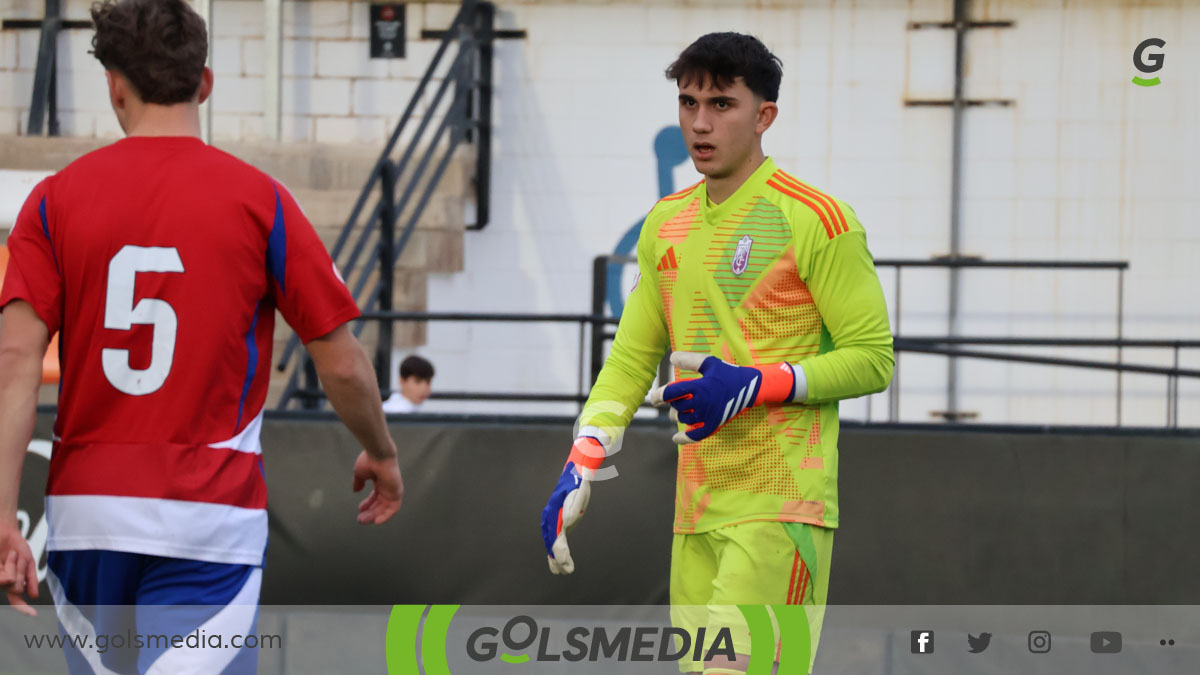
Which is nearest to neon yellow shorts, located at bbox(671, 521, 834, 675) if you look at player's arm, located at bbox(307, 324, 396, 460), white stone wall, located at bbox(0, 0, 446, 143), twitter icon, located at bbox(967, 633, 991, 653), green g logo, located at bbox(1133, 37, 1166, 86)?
player's arm, located at bbox(307, 324, 396, 460)

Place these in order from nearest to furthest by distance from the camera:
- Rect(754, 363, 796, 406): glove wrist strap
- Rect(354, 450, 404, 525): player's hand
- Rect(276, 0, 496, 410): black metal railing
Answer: Rect(354, 450, 404, 525): player's hand → Rect(754, 363, 796, 406): glove wrist strap → Rect(276, 0, 496, 410): black metal railing

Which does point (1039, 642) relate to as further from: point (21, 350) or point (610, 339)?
point (21, 350)

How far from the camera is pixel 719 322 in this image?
3549 millimetres

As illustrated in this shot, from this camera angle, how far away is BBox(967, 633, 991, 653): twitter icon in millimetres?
6242

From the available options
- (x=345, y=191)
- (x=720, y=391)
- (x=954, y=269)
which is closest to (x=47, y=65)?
(x=345, y=191)

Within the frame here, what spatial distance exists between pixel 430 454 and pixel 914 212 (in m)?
5.48

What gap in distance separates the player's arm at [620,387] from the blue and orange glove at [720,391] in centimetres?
27

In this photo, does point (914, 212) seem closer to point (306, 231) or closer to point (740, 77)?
point (740, 77)

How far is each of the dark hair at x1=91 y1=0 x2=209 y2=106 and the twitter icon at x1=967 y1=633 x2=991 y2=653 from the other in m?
4.62

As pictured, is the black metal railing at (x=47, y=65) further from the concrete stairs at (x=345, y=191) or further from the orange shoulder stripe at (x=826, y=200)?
the orange shoulder stripe at (x=826, y=200)

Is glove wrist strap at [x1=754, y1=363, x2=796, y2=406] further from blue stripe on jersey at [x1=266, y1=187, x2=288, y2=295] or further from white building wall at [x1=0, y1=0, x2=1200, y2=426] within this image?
white building wall at [x1=0, y1=0, x2=1200, y2=426]

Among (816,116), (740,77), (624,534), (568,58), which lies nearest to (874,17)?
(816,116)

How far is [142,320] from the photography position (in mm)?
2764

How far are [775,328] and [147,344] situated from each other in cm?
153
